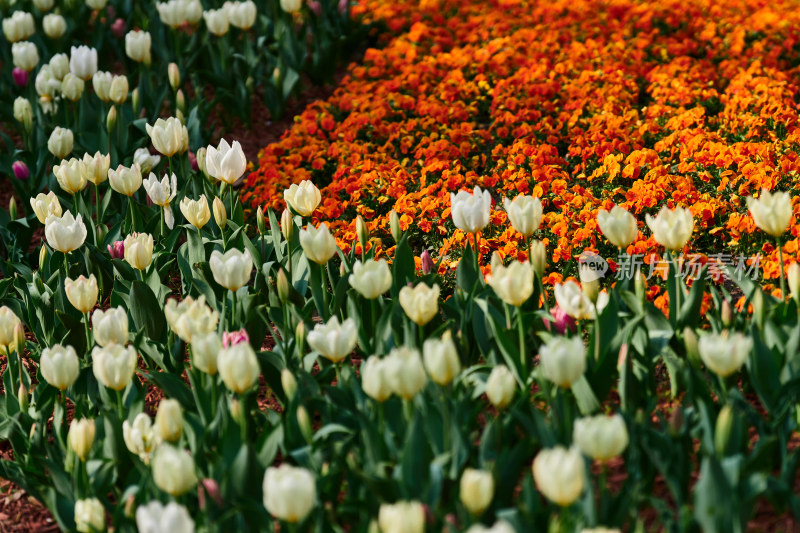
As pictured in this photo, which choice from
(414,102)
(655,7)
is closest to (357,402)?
(414,102)

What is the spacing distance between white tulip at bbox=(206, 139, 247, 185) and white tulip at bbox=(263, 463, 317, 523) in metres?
1.76

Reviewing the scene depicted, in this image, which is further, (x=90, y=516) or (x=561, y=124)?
(x=561, y=124)

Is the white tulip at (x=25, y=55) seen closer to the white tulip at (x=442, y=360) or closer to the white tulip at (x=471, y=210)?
the white tulip at (x=471, y=210)

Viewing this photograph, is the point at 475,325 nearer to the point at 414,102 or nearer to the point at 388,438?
the point at 388,438

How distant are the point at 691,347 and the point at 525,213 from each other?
651mm

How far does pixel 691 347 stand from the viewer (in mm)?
2686

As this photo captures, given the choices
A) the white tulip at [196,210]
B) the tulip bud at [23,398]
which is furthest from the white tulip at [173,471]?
the white tulip at [196,210]

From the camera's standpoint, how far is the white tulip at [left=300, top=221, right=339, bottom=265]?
2.99 meters

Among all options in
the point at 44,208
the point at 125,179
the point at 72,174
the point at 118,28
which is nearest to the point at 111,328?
the point at 44,208

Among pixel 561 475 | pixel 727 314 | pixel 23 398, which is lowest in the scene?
pixel 23 398

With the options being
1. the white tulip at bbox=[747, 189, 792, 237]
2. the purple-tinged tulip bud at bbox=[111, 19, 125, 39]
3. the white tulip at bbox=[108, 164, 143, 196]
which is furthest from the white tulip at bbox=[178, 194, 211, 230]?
the purple-tinged tulip bud at bbox=[111, 19, 125, 39]

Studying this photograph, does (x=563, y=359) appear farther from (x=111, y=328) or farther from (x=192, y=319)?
(x=111, y=328)

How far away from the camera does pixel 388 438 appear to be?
247 centimetres

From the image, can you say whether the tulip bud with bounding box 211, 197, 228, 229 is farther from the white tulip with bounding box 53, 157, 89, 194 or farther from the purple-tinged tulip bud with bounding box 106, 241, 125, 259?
the white tulip with bounding box 53, 157, 89, 194
